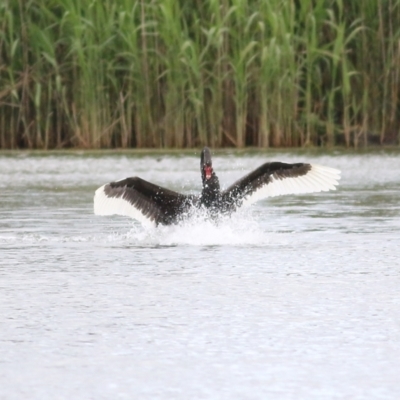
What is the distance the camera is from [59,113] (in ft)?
63.4

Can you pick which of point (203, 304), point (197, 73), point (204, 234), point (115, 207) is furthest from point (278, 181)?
point (197, 73)

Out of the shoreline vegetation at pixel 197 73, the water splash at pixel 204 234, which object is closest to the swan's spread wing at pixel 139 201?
the water splash at pixel 204 234

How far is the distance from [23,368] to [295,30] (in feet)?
47.8

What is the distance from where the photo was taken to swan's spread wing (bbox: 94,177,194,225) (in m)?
10.2

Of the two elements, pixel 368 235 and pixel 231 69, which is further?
pixel 231 69

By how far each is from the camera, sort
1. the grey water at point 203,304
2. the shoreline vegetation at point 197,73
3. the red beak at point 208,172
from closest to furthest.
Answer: the grey water at point 203,304
the red beak at point 208,172
the shoreline vegetation at point 197,73

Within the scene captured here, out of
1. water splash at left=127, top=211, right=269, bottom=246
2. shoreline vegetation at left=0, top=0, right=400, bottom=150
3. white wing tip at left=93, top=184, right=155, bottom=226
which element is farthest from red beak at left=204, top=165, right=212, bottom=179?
shoreline vegetation at left=0, top=0, right=400, bottom=150

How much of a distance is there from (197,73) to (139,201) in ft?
28.0

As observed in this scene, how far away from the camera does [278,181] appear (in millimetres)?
10516

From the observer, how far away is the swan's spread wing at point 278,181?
10266 mm

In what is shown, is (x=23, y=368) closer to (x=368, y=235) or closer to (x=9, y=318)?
(x=9, y=318)

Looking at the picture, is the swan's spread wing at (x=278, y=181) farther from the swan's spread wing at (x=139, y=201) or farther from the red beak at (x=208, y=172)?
the swan's spread wing at (x=139, y=201)

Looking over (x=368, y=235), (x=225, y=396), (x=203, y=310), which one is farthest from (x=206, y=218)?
(x=225, y=396)

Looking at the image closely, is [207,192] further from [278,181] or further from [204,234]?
[278,181]
